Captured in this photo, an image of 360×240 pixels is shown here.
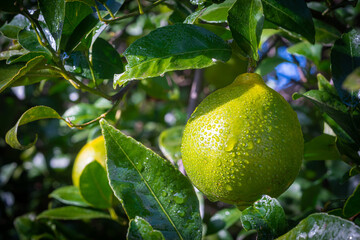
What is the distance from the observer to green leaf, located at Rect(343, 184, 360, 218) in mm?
611

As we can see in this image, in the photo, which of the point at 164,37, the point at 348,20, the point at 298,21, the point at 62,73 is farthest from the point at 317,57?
the point at 62,73

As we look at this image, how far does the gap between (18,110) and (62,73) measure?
1558mm

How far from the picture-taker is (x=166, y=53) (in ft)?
2.16

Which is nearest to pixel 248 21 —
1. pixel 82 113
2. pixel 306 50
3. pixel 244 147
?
pixel 244 147

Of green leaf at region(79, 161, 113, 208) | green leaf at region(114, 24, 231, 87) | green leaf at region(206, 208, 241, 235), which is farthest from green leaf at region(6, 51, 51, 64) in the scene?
green leaf at region(206, 208, 241, 235)

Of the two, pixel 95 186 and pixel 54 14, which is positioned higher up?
pixel 54 14

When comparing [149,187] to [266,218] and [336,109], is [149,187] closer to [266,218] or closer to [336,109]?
[266,218]

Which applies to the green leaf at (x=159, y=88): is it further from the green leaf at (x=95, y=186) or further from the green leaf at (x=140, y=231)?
the green leaf at (x=140, y=231)

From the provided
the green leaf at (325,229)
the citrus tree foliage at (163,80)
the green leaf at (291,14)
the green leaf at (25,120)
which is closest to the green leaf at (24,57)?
the citrus tree foliage at (163,80)

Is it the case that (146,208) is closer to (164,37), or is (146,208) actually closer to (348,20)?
(164,37)

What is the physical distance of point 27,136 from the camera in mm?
2148

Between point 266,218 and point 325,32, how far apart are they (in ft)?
2.37

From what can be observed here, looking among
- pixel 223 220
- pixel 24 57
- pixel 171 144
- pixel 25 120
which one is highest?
pixel 24 57

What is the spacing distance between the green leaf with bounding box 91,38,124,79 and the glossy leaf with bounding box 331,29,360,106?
0.56 metres
